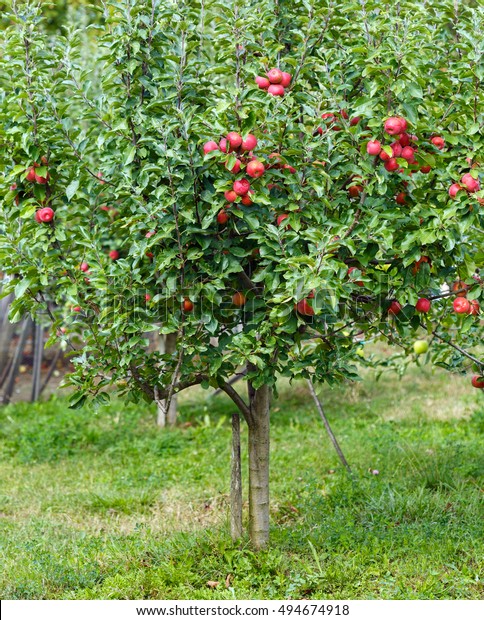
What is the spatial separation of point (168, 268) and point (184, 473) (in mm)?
2506

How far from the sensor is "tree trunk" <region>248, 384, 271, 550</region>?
372 cm

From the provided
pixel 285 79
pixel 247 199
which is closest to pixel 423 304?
pixel 247 199

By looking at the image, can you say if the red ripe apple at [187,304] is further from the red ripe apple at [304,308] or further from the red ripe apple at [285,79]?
the red ripe apple at [285,79]

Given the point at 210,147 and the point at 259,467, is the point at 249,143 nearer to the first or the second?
the point at 210,147

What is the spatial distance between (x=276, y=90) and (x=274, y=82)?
0.06 m

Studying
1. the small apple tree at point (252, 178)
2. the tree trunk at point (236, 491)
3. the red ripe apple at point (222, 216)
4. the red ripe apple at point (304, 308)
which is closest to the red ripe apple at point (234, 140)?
the small apple tree at point (252, 178)

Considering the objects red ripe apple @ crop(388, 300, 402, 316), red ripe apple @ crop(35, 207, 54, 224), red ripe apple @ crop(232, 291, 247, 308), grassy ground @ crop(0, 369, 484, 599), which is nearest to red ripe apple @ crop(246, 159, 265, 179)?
red ripe apple @ crop(232, 291, 247, 308)

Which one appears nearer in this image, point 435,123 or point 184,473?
point 435,123

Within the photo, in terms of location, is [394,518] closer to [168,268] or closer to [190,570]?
[190,570]

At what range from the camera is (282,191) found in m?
3.32

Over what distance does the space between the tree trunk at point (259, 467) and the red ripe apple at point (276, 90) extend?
1.44 meters

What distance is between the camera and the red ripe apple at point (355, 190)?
3216 mm
